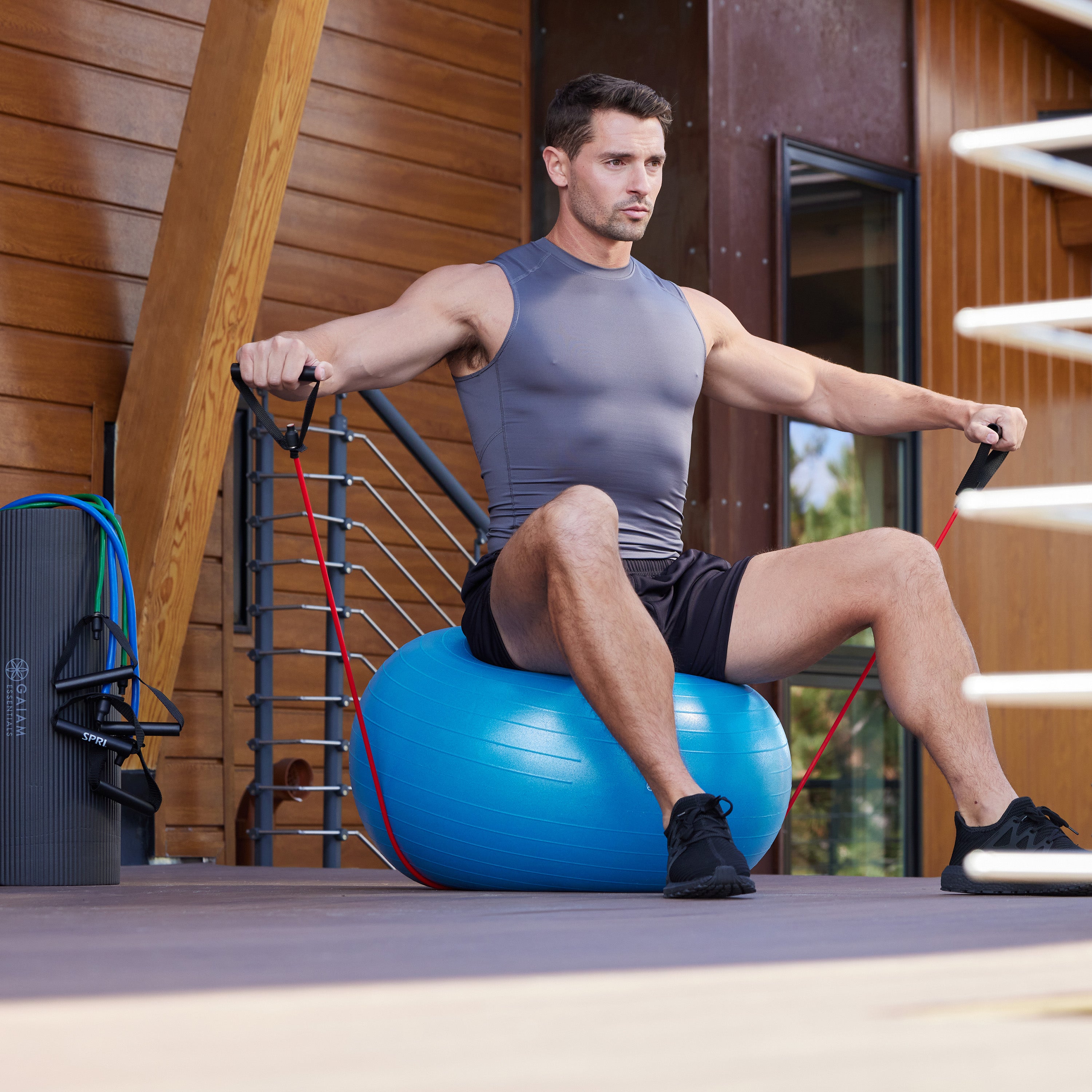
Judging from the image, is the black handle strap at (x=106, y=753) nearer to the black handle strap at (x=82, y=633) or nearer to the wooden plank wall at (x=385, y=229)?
the black handle strap at (x=82, y=633)

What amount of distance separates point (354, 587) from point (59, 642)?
83.0 inches

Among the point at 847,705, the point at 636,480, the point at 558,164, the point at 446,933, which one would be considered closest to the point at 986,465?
→ the point at 847,705

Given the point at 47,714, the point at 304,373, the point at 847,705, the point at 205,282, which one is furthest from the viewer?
the point at 205,282

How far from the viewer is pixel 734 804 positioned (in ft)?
7.97

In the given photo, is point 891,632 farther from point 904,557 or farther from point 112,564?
point 112,564

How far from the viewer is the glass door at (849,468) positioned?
5133 mm

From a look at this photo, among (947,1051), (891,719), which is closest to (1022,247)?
(891,719)

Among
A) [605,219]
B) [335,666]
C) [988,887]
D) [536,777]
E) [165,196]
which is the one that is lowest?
[988,887]

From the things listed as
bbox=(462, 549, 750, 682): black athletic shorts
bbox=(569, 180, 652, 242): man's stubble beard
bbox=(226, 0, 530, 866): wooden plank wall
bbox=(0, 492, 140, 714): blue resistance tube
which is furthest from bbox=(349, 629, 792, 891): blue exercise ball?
bbox=(226, 0, 530, 866): wooden plank wall

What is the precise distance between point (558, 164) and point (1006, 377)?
3603mm

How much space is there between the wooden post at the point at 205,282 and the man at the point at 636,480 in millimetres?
1143

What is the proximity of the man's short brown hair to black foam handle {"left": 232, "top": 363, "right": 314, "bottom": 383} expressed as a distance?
657 millimetres

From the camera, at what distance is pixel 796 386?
2.93 metres

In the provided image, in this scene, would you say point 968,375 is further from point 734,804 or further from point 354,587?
point 734,804
